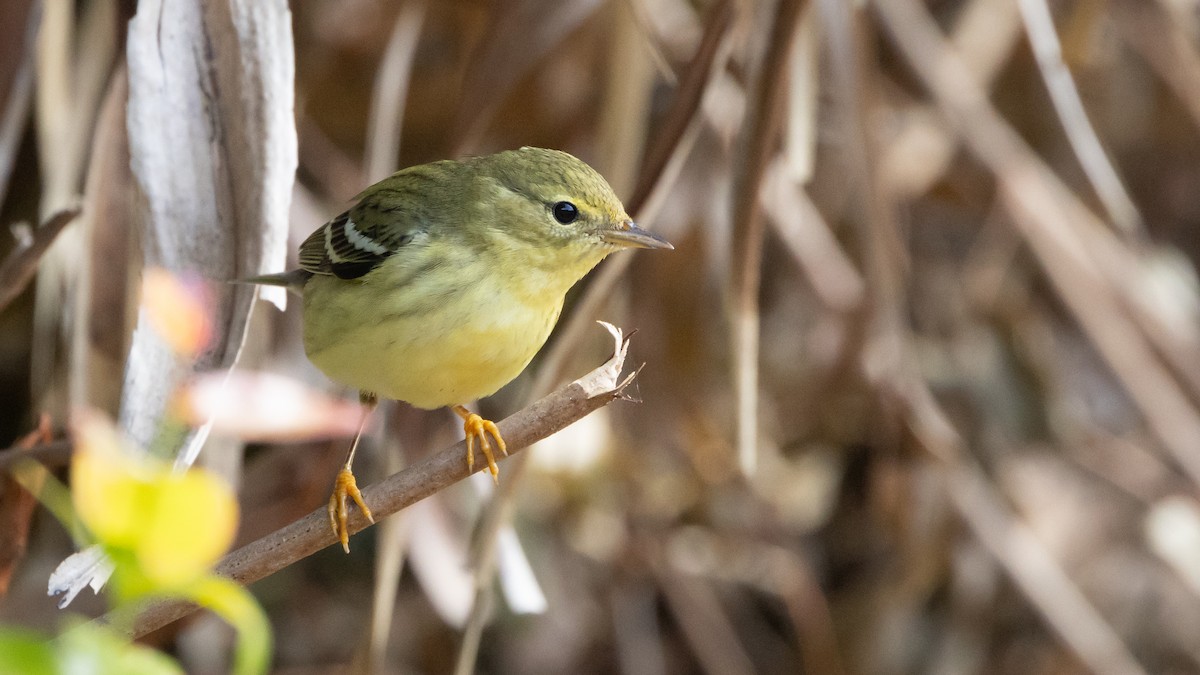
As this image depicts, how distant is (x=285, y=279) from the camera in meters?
2.29

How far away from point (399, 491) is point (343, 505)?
68 centimetres

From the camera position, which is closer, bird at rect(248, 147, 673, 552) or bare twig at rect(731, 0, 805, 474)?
bird at rect(248, 147, 673, 552)

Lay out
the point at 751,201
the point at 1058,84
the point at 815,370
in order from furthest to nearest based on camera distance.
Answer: the point at 815,370 < the point at 1058,84 < the point at 751,201

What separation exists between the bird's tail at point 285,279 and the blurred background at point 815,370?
1.00ft

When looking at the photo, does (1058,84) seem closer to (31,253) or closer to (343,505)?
(343,505)

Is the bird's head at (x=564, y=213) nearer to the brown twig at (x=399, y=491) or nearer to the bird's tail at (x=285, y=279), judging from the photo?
the bird's tail at (x=285, y=279)

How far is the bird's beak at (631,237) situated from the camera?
231 cm

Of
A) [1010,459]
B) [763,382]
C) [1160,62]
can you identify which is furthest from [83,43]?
[1160,62]

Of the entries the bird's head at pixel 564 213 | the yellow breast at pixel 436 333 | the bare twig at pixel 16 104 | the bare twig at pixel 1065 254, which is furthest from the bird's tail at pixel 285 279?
the bare twig at pixel 1065 254

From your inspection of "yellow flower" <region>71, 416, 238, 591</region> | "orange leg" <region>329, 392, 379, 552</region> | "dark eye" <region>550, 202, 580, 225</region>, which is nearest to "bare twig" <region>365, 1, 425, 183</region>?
"orange leg" <region>329, 392, 379, 552</region>

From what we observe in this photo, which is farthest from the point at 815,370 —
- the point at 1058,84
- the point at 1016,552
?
the point at 1058,84

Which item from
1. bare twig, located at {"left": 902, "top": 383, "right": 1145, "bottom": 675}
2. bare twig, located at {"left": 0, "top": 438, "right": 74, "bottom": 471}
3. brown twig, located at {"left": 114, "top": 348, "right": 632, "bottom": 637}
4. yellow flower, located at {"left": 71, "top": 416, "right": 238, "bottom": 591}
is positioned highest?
yellow flower, located at {"left": 71, "top": 416, "right": 238, "bottom": 591}

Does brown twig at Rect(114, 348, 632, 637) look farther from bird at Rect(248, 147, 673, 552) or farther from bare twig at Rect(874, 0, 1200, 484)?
bare twig at Rect(874, 0, 1200, 484)

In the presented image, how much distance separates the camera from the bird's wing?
2438 mm
